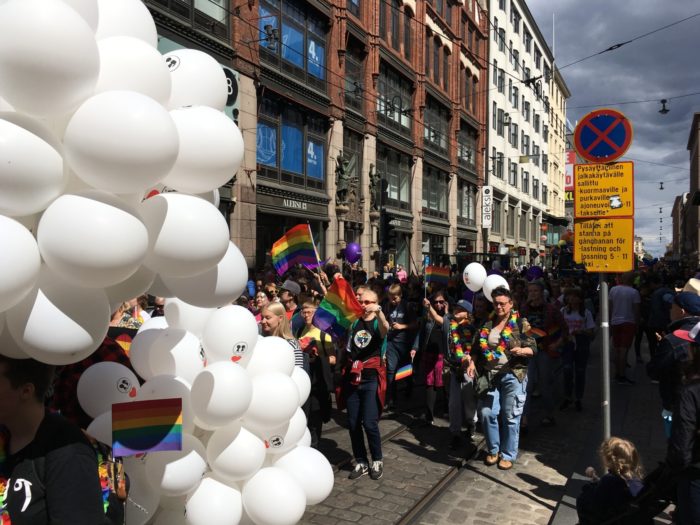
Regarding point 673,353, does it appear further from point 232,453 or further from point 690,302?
point 232,453

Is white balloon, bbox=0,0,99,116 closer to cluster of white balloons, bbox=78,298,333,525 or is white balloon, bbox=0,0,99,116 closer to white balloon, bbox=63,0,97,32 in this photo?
white balloon, bbox=63,0,97,32

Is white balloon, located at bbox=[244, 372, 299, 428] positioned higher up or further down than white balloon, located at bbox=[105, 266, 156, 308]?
further down

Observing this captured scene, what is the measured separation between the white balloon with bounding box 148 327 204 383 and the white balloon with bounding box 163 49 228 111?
1150 millimetres

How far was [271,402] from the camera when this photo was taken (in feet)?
10.5

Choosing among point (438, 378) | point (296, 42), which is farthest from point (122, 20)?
point (296, 42)

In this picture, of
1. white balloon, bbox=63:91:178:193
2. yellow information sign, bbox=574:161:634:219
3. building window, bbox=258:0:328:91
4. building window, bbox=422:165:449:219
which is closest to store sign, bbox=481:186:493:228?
building window, bbox=422:165:449:219

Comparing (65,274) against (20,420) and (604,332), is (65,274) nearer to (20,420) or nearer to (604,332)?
(20,420)

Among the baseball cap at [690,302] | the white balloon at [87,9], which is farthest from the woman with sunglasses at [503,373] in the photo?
the white balloon at [87,9]

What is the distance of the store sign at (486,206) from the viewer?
37656mm

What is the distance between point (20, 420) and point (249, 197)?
14.2 m

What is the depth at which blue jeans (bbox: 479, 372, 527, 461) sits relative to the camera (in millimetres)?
5793

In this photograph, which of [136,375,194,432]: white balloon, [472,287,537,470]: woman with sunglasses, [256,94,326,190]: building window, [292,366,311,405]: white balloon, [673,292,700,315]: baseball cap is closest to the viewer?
Result: [136,375,194,432]: white balloon

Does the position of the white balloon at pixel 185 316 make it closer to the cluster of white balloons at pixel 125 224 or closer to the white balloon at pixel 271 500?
the cluster of white balloons at pixel 125 224

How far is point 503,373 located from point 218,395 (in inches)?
151
